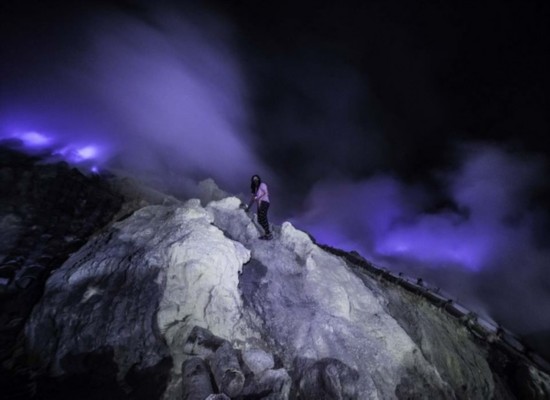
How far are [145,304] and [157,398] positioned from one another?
2306 mm

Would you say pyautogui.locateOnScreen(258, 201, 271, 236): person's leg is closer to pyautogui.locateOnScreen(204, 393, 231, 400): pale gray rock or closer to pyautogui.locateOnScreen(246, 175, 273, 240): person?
pyautogui.locateOnScreen(246, 175, 273, 240): person

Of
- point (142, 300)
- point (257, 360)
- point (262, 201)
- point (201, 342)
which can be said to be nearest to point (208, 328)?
point (201, 342)

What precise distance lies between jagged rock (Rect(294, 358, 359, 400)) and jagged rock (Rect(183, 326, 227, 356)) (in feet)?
7.09

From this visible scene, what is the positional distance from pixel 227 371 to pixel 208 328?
1.33 metres

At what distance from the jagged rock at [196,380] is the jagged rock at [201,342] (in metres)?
0.22

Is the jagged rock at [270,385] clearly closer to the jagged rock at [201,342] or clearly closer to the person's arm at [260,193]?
the jagged rock at [201,342]

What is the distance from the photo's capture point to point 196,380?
5.95 m

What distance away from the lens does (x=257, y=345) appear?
7.36 metres

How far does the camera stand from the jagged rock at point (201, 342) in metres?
6.65

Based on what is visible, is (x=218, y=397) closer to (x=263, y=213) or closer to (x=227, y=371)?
(x=227, y=371)

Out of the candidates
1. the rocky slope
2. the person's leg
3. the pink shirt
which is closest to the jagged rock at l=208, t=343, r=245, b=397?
the rocky slope

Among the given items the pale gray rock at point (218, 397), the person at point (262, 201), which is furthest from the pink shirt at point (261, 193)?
the pale gray rock at point (218, 397)

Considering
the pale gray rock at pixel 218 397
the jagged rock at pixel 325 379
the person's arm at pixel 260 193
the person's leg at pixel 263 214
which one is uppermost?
the person's arm at pixel 260 193

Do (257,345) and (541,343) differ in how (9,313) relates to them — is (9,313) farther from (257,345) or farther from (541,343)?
(541,343)
